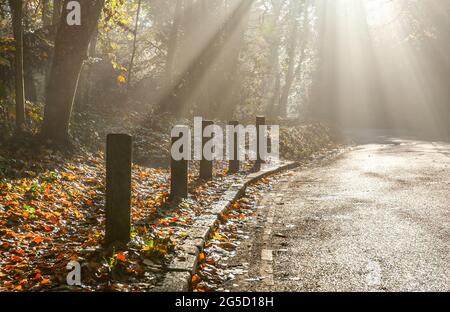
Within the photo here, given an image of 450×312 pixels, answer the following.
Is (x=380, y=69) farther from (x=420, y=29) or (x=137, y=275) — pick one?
(x=137, y=275)

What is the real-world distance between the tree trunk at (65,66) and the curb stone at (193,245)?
12.8ft

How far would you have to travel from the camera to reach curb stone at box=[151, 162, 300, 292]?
452 cm

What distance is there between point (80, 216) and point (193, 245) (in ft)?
7.69

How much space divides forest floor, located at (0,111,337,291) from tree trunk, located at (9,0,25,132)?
3.63ft

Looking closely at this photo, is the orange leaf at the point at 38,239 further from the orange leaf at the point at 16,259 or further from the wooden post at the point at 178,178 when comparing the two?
the wooden post at the point at 178,178

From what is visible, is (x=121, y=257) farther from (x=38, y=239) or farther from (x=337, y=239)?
(x=337, y=239)

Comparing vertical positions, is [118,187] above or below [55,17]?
below

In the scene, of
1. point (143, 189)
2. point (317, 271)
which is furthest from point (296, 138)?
point (317, 271)

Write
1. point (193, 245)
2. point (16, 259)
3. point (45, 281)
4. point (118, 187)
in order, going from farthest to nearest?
point (193, 245) < point (118, 187) < point (16, 259) < point (45, 281)

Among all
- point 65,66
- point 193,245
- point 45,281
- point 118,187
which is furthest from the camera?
point 65,66

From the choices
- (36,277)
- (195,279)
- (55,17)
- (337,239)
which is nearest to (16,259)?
(36,277)

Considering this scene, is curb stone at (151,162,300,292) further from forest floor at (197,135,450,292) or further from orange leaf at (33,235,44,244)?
orange leaf at (33,235,44,244)

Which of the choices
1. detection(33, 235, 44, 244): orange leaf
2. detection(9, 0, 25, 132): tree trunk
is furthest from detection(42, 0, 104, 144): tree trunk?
detection(33, 235, 44, 244): orange leaf

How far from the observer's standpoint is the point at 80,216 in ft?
23.9
